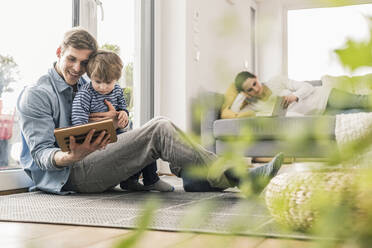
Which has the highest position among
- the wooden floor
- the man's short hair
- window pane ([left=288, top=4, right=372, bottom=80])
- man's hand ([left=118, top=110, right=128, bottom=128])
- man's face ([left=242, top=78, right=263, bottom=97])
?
the man's short hair

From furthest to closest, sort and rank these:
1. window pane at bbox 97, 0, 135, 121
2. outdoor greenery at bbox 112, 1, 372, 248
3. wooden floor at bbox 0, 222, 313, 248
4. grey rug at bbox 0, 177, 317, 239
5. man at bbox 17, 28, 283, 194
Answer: window pane at bbox 97, 0, 135, 121 → man at bbox 17, 28, 283, 194 → grey rug at bbox 0, 177, 317, 239 → wooden floor at bbox 0, 222, 313, 248 → outdoor greenery at bbox 112, 1, 372, 248

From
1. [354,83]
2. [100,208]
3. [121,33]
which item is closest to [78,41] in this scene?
[100,208]

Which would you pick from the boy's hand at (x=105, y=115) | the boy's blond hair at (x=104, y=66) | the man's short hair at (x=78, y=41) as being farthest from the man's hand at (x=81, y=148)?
the man's short hair at (x=78, y=41)

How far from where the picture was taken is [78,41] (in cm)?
213

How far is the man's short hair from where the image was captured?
212cm

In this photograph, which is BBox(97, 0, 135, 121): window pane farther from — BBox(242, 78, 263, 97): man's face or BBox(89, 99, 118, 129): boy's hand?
BBox(242, 78, 263, 97): man's face

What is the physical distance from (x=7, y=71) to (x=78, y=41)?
19.6 inches

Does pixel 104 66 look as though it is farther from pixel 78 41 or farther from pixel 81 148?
pixel 81 148

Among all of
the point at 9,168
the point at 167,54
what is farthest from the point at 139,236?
the point at 167,54

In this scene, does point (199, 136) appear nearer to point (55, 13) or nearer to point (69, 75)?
point (69, 75)

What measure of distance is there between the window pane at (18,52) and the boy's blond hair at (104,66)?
0.52m

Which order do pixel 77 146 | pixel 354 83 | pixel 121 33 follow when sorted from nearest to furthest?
pixel 354 83 < pixel 77 146 < pixel 121 33

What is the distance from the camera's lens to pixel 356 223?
0.13 m

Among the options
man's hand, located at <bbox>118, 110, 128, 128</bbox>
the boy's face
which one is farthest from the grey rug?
the boy's face
